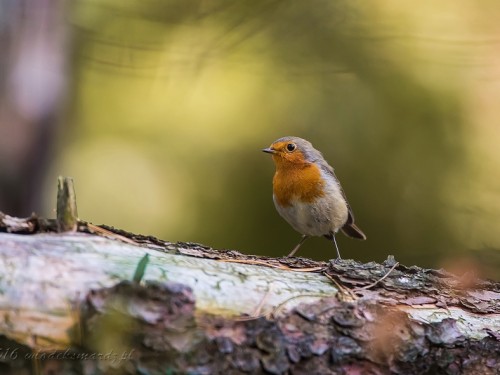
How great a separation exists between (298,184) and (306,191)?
0.22ft

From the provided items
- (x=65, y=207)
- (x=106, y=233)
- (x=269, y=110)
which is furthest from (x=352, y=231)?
(x=65, y=207)

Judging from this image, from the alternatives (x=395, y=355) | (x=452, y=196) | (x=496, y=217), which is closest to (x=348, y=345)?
(x=395, y=355)

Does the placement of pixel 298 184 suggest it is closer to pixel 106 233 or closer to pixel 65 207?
pixel 106 233

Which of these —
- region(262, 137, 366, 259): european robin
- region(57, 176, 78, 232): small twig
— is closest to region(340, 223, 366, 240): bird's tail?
region(262, 137, 366, 259): european robin

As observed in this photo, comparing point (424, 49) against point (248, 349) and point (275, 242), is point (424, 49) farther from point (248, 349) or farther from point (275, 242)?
point (248, 349)

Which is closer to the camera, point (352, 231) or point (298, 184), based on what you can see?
point (298, 184)

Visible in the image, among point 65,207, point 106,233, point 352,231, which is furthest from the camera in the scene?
point 352,231

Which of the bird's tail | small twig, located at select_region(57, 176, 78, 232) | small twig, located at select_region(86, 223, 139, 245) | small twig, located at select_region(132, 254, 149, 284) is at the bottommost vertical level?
the bird's tail

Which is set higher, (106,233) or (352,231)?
(106,233)

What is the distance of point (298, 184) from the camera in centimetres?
377

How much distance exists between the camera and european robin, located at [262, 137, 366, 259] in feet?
12.3

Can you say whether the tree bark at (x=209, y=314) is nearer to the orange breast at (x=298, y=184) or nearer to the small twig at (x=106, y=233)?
the small twig at (x=106, y=233)

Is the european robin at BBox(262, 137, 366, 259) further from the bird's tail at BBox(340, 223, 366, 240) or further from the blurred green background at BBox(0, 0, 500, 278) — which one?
the blurred green background at BBox(0, 0, 500, 278)

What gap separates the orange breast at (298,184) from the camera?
3.75 m
